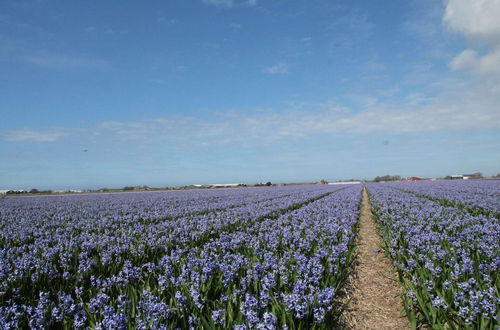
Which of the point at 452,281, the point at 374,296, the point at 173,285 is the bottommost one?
the point at 374,296

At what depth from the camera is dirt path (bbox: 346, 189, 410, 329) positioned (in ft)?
15.9

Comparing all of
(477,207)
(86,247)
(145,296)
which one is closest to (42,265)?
(86,247)

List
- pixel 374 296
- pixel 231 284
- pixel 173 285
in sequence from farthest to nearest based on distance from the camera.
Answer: pixel 374 296, pixel 231 284, pixel 173 285

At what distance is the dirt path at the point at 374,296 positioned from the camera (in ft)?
15.9

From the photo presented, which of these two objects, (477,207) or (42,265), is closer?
(42,265)

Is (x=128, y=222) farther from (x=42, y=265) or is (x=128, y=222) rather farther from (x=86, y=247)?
(x=42, y=265)

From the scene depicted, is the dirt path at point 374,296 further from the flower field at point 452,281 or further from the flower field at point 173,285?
the flower field at point 173,285

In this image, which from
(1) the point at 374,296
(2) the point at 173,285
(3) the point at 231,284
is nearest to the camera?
(2) the point at 173,285

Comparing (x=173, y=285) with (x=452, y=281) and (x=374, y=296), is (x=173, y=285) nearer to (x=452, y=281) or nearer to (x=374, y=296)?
(x=374, y=296)

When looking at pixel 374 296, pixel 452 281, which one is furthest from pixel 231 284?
pixel 452 281

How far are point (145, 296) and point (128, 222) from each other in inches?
373

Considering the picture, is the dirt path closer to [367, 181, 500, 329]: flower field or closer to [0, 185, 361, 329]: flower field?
[367, 181, 500, 329]: flower field

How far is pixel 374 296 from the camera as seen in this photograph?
5902mm

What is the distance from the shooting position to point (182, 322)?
3.59 m
